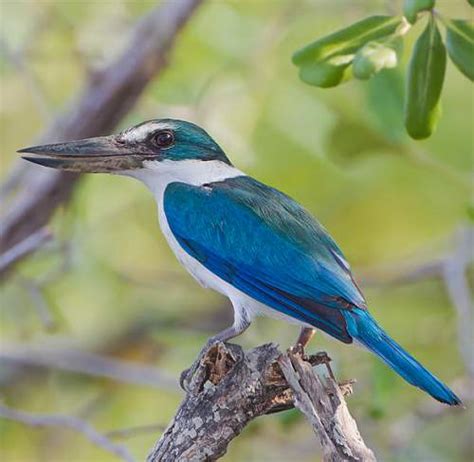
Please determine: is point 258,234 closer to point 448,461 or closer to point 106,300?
point 106,300

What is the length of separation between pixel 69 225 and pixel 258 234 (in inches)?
82.9

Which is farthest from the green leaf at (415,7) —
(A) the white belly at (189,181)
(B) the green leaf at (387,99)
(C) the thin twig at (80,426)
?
(B) the green leaf at (387,99)

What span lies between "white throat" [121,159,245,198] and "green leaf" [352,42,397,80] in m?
1.13

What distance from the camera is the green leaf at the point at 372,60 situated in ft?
11.1

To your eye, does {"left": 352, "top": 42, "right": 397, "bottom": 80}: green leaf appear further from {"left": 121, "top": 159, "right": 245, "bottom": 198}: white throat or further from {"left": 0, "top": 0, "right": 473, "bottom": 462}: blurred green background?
{"left": 0, "top": 0, "right": 473, "bottom": 462}: blurred green background

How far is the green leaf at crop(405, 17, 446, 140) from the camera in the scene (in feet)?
11.5

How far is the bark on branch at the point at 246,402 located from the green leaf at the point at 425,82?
0.70m

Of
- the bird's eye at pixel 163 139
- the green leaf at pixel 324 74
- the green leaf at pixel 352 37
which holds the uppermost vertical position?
the green leaf at pixel 352 37

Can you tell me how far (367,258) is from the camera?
712 cm

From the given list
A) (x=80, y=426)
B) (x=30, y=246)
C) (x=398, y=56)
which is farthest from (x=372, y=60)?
(x=80, y=426)

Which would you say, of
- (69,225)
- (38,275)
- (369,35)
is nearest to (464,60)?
(369,35)

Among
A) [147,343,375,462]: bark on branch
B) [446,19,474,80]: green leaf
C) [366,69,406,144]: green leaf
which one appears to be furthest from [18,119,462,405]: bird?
[366,69,406,144]: green leaf

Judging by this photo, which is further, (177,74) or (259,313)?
(177,74)

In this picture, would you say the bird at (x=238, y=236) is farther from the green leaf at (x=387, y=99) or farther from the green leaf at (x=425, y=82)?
the green leaf at (x=387, y=99)
